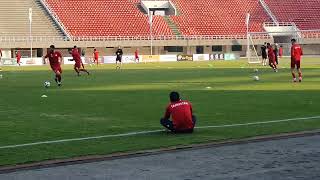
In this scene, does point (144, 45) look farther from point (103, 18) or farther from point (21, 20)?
point (21, 20)

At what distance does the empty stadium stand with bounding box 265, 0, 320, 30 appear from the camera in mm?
97125

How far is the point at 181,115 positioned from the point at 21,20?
70.8 m

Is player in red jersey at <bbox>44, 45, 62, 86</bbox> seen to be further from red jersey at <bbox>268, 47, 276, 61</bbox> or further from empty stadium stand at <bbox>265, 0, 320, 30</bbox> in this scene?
empty stadium stand at <bbox>265, 0, 320, 30</bbox>

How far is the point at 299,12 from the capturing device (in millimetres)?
99750

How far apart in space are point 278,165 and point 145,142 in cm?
344

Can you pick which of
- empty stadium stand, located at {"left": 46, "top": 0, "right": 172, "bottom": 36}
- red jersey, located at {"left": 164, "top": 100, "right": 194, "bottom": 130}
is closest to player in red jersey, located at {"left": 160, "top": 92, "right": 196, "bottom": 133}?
red jersey, located at {"left": 164, "top": 100, "right": 194, "bottom": 130}

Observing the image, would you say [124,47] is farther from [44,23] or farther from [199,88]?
[199,88]

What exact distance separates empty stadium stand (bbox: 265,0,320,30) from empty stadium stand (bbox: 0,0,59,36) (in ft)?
120

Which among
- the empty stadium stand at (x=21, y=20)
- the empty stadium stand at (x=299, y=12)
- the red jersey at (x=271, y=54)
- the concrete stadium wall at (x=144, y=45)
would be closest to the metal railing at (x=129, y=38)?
the concrete stadium wall at (x=144, y=45)

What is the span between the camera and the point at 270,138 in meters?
12.5

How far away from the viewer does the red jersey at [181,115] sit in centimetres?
1351

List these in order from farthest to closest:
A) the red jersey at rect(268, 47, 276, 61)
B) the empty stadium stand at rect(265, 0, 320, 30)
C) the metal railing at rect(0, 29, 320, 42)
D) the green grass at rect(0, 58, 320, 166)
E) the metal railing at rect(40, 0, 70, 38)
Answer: the empty stadium stand at rect(265, 0, 320, 30)
the metal railing at rect(40, 0, 70, 38)
the metal railing at rect(0, 29, 320, 42)
the red jersey at rect(268, 47, 276, 61)
the green grass at rect(0, 58, 320, 166)

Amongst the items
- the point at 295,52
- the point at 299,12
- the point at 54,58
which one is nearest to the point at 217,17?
the point at 299,12

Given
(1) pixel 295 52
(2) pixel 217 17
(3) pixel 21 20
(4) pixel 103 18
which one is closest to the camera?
(1) pixel 295 52
